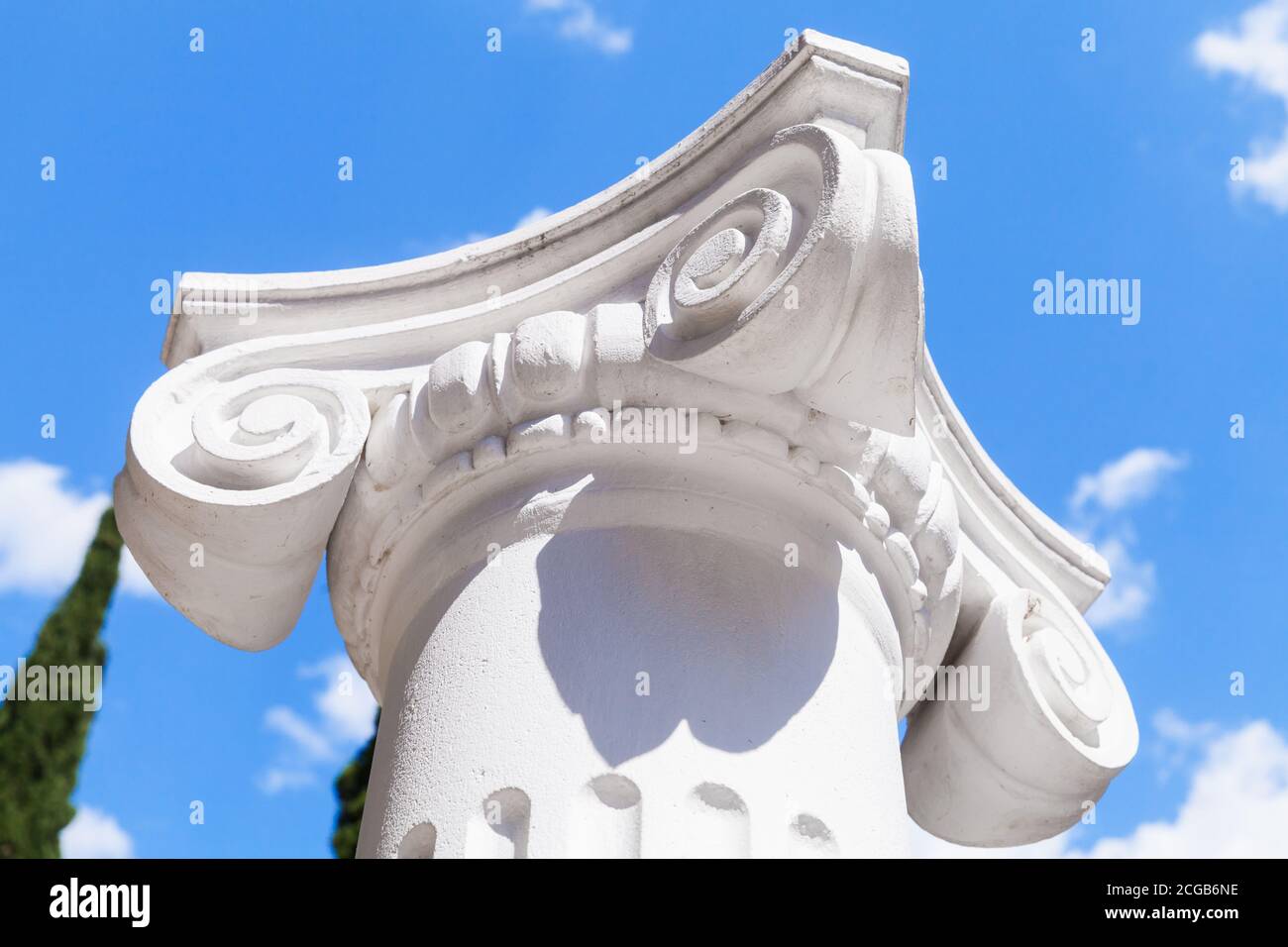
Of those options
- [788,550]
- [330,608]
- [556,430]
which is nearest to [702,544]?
[788,550]

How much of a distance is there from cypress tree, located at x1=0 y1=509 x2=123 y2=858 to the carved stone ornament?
891 centimetres

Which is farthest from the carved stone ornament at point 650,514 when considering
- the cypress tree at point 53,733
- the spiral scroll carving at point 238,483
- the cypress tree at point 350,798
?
the cypress tree at point 53,733

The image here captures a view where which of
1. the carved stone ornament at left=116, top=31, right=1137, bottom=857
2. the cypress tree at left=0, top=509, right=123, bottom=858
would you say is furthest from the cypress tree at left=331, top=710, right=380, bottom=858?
the carved stone ornament at left=116, top=31, right=1137, bottom=857

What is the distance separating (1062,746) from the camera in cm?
487

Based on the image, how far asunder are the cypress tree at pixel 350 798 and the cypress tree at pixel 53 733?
2.79 meters

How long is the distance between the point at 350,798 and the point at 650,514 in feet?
29.9

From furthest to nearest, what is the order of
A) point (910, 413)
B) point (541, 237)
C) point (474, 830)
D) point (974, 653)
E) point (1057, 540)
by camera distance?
point (1057, 540)
point (974, 653)
point (541, 237)
point (910, 413)
point (474, 830)

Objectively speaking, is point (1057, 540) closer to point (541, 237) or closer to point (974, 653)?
point (974, 653)

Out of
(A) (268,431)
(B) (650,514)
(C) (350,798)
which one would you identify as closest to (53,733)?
(C) (350,798)

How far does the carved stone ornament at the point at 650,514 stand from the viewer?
12.8 feet

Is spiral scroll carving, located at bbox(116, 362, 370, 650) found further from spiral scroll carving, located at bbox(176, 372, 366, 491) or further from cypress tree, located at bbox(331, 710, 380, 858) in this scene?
cypress tree, located at bbox(331, 710, 380, 858)

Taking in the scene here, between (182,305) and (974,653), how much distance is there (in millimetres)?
2900

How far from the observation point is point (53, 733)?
14.2 metres

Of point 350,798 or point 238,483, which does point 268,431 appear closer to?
point 238,483
